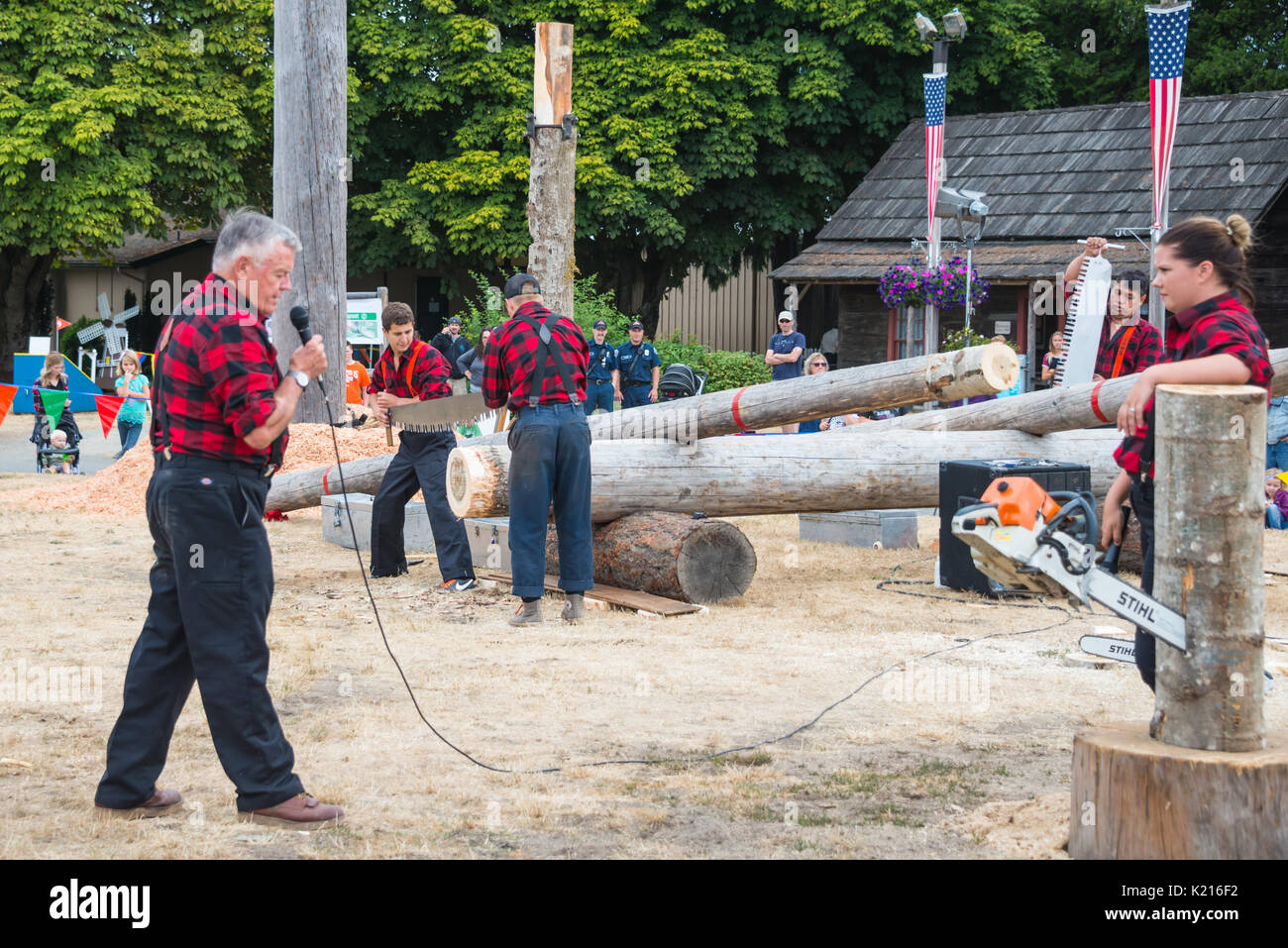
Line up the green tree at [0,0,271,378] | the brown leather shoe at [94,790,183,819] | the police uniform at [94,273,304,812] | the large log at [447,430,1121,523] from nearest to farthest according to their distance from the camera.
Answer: the police uniform at [94,273,304,812], the brown leather shoe at [94,790,183,819], the large log at [447,430,1121,523], the green tree at [0,0,271,378]

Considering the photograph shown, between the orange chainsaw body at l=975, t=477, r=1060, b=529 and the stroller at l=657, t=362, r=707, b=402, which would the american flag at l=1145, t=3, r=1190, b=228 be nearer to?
the stroller at l=657, t=362, r=707, b=402

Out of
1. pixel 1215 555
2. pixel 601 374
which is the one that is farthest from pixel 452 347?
pixel 1215 555

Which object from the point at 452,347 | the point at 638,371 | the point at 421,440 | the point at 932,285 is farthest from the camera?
the point at 452,347

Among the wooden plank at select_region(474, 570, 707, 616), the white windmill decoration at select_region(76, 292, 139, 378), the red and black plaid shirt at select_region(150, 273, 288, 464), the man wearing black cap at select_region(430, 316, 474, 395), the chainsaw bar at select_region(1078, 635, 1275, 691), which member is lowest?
the wooden plank at select_region(474, 570, 707, 616)

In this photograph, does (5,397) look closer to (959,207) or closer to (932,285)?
(932,285)

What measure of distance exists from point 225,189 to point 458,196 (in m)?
4.71

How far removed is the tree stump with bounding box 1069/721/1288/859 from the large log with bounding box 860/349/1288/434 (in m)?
5.50

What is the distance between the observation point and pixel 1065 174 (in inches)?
989

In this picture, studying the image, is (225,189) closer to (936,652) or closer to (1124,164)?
(1124,164)

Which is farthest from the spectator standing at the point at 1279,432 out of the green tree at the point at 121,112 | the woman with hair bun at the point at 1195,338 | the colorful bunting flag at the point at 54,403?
the green tree at the point at 121,112

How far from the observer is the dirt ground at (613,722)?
4.42m

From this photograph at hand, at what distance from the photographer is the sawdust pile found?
43.9ft

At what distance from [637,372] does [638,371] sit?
0.9 inches

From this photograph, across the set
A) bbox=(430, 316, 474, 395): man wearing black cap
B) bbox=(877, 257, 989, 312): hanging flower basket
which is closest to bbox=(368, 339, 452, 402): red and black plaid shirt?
bbox=(430, 316, 474, 395): man wearing black cap
